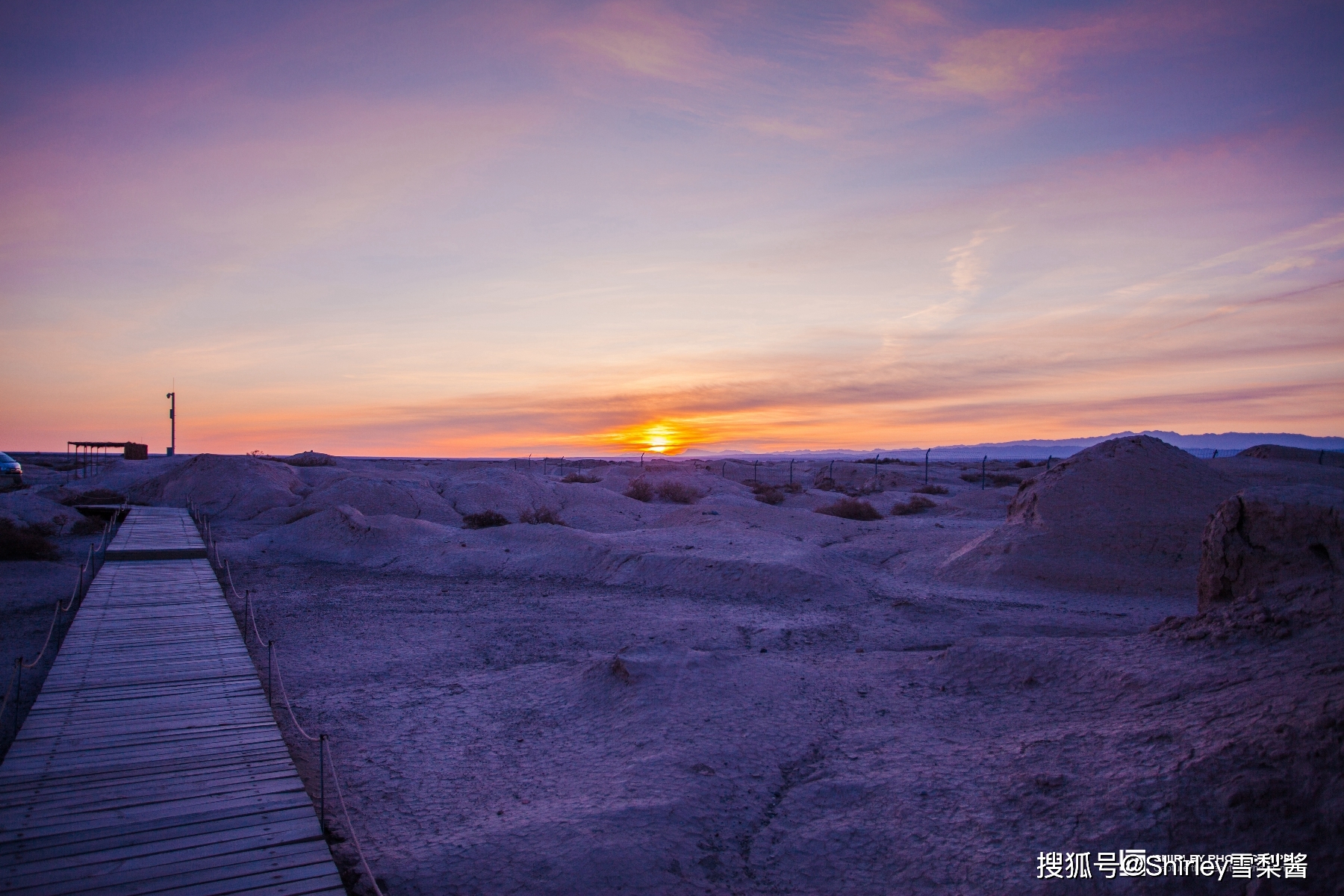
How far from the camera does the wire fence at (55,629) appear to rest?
640cm

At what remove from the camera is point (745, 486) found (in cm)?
3678

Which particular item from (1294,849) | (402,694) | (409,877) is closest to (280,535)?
(402,694)

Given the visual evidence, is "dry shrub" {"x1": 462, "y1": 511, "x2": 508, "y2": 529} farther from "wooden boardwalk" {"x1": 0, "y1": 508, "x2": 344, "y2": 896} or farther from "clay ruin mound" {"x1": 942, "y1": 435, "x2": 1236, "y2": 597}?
"wooden boardwalk" {"x1": 0, "y1": 508, "x2": 344, "y2": 896}

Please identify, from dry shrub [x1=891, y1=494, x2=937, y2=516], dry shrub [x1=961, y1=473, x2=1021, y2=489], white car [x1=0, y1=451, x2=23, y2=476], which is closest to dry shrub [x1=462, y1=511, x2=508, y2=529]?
dry shrub [x1=891, y1=494, x2=937, y2=516]

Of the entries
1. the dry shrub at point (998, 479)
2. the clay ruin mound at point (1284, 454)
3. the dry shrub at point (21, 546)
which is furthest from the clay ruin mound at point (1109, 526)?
the dry shrub at point (998, 479)

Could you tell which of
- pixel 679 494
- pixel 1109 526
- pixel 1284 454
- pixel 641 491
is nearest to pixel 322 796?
pixel 1109 526

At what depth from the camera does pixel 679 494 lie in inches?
1273

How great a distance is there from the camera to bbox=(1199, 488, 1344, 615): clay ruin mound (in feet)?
23.1

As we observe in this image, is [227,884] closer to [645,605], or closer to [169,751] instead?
[169,751]

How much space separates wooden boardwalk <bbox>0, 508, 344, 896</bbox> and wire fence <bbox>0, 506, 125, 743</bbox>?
9.6 inches

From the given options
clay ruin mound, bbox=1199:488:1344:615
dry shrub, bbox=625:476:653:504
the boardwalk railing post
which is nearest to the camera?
the boardwalk railing post

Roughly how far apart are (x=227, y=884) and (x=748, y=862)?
10.3ft

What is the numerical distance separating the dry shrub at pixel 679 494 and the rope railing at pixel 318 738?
17.8 meters

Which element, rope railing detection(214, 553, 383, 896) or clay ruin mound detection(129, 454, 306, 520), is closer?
rope railing detection(214, 553, 383, 896)
